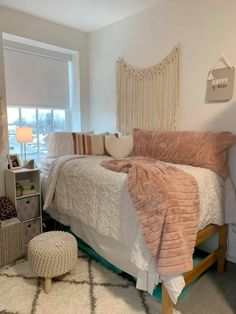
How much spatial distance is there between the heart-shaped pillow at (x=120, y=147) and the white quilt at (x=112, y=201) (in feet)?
1.28

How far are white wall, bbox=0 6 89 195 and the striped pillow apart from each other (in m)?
0.72

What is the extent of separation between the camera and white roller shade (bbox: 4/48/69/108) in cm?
277

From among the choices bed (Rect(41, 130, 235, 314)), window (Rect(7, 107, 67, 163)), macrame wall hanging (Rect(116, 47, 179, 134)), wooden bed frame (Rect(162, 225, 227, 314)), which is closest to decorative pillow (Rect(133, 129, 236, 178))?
bed (Rect(41, 130, 235, 314))

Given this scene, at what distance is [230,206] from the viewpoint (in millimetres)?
2000

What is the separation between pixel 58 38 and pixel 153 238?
8.87ft

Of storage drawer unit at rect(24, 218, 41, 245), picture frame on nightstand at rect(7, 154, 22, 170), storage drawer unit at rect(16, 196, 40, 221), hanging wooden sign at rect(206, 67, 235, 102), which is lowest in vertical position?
storage drawer unit at rect(24, 218, 41, 245)

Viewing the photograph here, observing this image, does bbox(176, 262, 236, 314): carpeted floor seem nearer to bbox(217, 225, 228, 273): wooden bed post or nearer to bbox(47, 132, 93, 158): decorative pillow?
bbox(217, 225, 228, 273): wooden bed post

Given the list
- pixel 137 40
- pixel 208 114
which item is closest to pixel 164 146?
pixel 208 114

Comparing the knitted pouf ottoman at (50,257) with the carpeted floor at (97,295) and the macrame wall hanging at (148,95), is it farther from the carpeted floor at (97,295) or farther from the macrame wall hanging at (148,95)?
the macrame wall hanging at (148,95)

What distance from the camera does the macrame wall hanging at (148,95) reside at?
2.48 m

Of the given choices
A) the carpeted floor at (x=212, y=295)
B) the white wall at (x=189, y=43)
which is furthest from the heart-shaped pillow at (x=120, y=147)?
the carpeted floor at (x=212, y=295)

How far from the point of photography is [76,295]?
1.73 meters

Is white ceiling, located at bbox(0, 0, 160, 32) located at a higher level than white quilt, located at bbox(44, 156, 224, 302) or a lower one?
higher

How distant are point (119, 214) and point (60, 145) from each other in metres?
1.31
